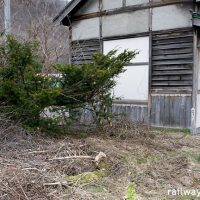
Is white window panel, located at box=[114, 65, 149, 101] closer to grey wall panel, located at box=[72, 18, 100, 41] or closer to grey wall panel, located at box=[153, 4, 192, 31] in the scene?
grey wall panel, located at box=[153, 4, 192, 31]

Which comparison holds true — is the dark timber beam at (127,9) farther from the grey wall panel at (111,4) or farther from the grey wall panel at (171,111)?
the grey wall panel at (171,111)

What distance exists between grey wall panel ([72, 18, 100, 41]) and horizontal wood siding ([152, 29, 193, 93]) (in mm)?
2370

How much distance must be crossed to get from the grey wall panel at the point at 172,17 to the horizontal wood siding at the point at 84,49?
2.33 meters

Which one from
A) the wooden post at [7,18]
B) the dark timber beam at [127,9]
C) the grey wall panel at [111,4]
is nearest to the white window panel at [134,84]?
the dark timber beam at [127,9]

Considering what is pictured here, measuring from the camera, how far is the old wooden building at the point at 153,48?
9.16 meters

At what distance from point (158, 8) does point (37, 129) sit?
5.50 metres

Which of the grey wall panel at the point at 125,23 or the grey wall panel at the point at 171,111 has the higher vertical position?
the grey wall panel at the point at 125,23

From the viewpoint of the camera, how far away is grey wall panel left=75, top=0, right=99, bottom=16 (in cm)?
1116

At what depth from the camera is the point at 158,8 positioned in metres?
9.74


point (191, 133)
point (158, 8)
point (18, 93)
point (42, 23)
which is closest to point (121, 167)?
point (18, 93)

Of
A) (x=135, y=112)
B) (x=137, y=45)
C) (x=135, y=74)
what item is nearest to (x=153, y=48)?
(x=137, y=45)

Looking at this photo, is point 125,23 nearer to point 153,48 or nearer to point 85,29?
point 153,48

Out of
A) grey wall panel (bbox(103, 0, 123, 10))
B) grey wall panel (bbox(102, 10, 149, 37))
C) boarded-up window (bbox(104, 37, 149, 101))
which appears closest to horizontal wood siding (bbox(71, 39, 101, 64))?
grey wall panel (bbox(102, 10, 149, 37))

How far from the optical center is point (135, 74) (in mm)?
10297
